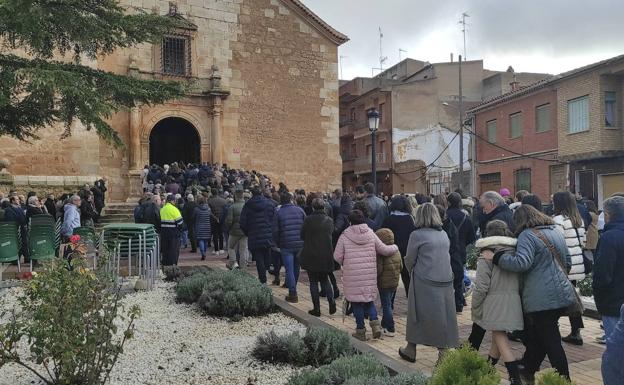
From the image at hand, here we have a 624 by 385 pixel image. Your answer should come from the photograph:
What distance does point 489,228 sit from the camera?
4902 mm

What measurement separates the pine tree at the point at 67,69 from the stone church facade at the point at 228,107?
11.1 metres

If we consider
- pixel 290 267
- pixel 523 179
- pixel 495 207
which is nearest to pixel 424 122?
pixel 523 179

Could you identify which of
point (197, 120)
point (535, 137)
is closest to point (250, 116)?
point (197, 120)

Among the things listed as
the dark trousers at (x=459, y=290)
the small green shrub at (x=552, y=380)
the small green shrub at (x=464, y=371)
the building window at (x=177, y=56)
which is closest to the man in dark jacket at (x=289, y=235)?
the dark trousers at (x=459, y=290)

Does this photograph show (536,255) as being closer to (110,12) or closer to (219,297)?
(219,297)

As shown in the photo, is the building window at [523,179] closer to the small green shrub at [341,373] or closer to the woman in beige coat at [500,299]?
the woman in beige coat at [500,299]

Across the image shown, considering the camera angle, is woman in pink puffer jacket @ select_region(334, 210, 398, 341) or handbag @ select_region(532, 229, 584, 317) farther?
woman in pink puffer jacket @ select_region(334, 210, 398, 341)

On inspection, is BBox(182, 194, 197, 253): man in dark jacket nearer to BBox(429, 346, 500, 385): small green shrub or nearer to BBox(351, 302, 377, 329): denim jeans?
BBox(351, 302, 377, 329): denim jeans

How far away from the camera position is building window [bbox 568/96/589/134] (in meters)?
23.1

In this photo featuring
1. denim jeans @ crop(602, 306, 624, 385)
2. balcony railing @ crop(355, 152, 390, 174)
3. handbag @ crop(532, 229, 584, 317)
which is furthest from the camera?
balcony railing @ crop(355, 152, 390, 174)

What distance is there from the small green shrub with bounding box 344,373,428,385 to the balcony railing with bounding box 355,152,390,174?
3647 cm

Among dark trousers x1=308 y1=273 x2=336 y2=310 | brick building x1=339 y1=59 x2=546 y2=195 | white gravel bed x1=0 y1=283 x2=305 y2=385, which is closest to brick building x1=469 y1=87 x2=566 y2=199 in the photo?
brick building x1=339 y1=59 x2=546 y2=195

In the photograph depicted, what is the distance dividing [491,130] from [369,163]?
12.8 meters

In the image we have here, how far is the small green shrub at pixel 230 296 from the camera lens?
7.29 m
